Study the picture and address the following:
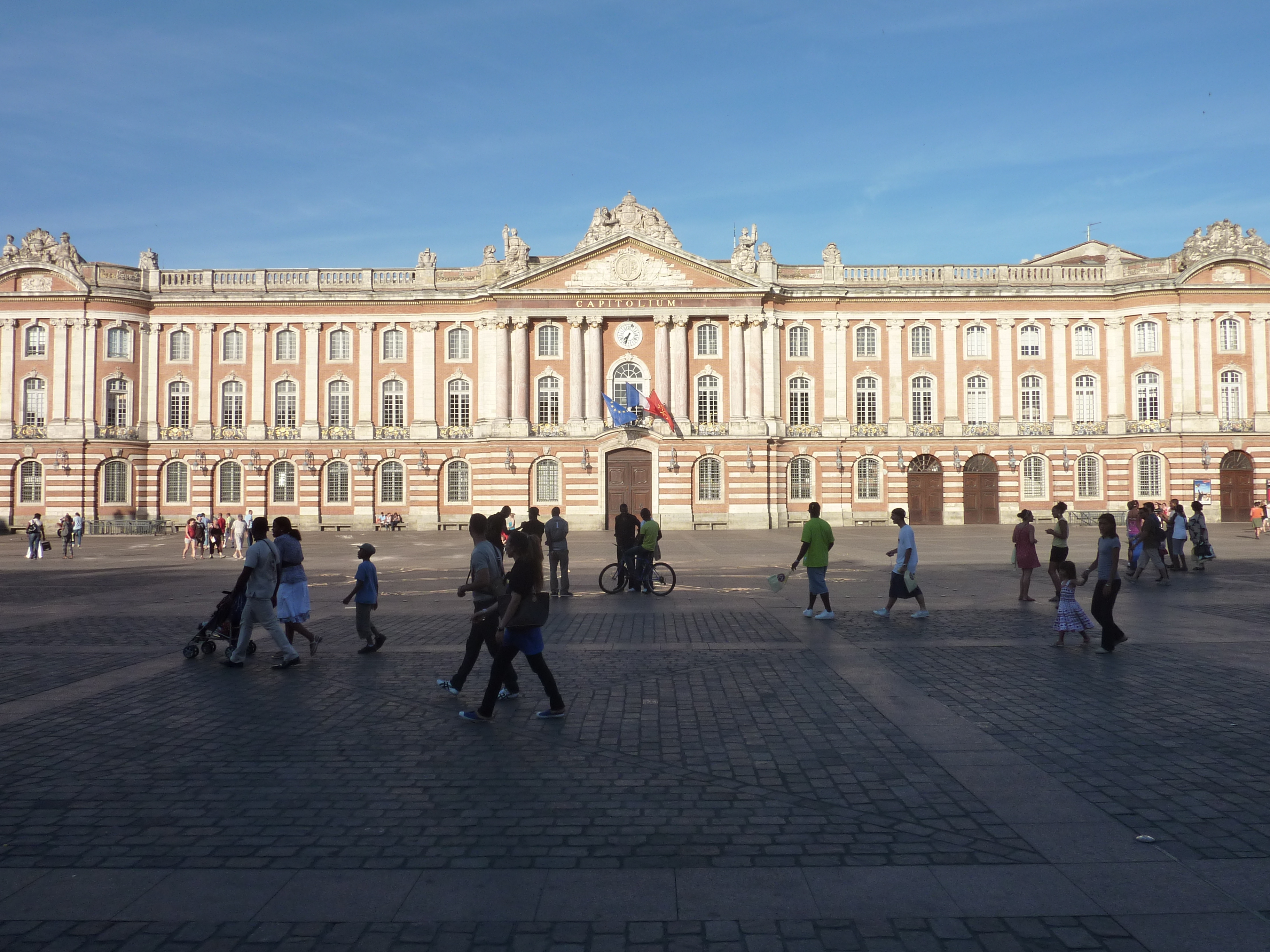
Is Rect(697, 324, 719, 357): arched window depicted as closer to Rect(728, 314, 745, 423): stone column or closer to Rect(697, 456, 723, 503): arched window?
Rect(728, 314, 745, 423): stone column

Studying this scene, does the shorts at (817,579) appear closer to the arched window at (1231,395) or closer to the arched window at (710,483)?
the arched window at (710,483)

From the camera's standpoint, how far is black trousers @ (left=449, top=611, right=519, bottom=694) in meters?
9.48

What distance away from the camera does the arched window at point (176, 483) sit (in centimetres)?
5191

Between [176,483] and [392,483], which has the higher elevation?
[176,483]

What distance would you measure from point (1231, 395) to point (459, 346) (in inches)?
1715

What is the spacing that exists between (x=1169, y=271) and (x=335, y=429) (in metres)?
48.0

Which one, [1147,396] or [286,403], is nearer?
[1147,396]

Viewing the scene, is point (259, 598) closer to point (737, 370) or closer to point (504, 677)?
point (504, 677)

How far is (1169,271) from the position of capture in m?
51.8

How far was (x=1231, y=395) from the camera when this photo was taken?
169 feet

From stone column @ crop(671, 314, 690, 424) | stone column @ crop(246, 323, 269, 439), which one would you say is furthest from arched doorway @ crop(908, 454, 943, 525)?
stone column @ crop(246, 323, 269, 439)

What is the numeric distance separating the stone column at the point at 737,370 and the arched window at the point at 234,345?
27.7 metres

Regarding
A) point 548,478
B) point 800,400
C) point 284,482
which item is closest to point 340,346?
point 284,482

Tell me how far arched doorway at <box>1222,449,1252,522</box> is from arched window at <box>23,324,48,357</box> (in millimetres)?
65051
